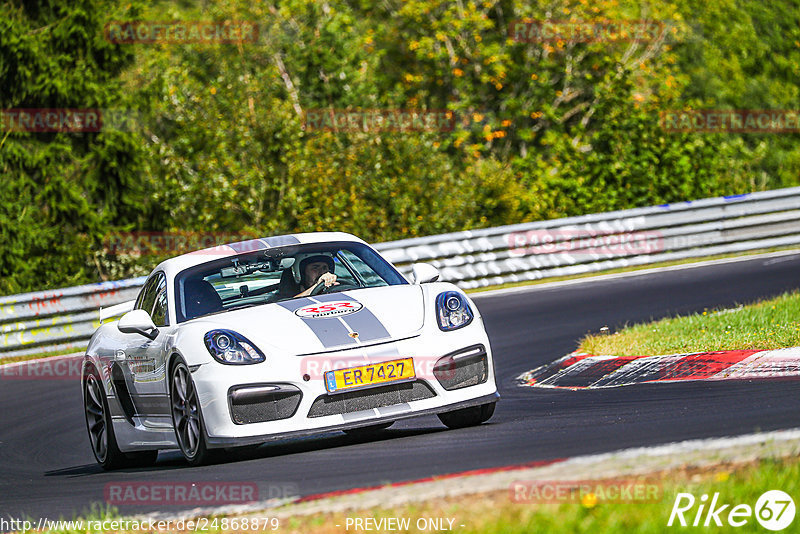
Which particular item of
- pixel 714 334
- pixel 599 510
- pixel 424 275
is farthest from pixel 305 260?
Result: pixel 599 510

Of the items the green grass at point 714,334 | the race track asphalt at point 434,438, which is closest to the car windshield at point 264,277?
the race track asphalt at point 434,438

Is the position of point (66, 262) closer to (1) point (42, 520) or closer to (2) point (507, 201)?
(2) point (507, 201)

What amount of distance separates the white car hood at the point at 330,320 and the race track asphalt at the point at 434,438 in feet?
2.06

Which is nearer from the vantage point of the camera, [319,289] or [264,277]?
[319,289]

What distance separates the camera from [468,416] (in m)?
7.88

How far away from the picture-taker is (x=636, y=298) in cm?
1520

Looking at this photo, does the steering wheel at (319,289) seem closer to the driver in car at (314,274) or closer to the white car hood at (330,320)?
the driver in car at (314,274)

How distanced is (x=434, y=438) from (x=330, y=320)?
899 millimetres

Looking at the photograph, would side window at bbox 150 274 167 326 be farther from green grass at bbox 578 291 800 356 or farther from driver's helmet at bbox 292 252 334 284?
green grass at bbox 578 291 800 356

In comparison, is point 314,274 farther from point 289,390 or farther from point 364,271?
point 289,390

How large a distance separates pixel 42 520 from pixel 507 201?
20.3 m

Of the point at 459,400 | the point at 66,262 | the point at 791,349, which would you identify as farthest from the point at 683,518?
the point at 66,262

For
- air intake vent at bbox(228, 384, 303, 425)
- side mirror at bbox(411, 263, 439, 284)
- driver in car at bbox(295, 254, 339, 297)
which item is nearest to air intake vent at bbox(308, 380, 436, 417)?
air intake vent at bbox(228, 384, 303, 425)

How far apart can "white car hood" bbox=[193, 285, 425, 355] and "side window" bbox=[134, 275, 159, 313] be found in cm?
121
